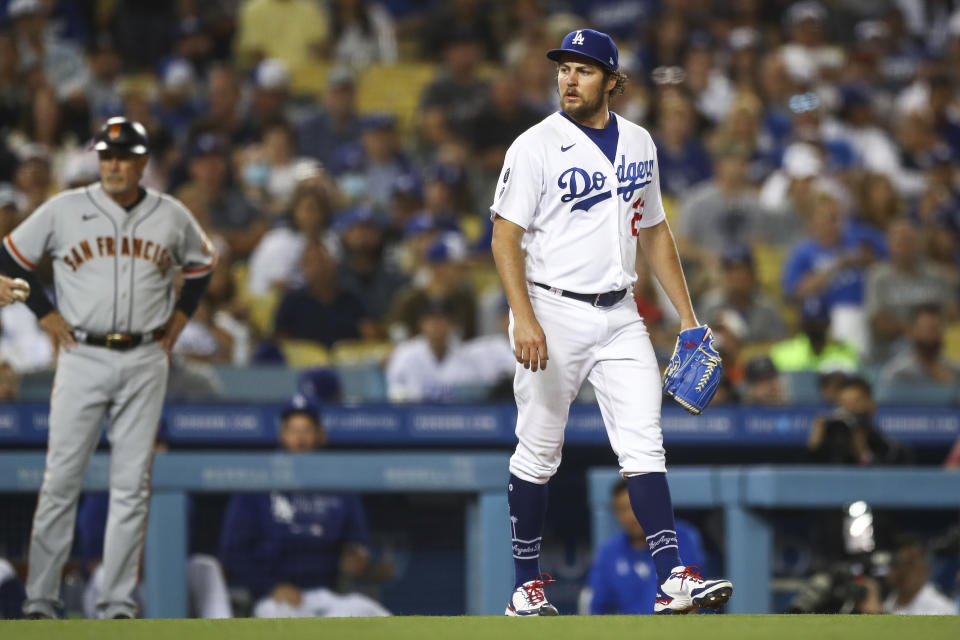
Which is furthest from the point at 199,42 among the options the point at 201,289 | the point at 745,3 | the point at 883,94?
the point at 201,289

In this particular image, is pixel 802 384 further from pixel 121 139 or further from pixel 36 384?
pixel 121 139

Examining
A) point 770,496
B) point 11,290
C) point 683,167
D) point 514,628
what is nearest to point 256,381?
point 11,290

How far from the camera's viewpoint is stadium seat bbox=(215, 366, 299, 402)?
26.5 feet

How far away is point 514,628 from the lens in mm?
3877

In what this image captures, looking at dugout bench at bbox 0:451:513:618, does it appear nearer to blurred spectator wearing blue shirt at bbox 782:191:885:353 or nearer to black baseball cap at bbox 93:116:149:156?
black baseball cap at bbox 93:116:149:156

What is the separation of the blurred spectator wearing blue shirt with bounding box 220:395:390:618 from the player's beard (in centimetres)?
260

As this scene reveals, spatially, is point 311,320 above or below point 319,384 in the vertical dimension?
above

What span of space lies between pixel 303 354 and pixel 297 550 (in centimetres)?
260

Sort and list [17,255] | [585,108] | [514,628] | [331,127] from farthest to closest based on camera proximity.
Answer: [331,127], [17,255], [585,108], [514,628]

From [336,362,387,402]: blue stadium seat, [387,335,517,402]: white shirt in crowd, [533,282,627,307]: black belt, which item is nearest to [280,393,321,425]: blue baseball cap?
[387,335,517,402]: white shirt in crowd

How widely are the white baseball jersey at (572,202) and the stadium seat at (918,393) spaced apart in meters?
3.81

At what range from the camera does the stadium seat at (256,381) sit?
318 inches

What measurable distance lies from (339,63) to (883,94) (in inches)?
191

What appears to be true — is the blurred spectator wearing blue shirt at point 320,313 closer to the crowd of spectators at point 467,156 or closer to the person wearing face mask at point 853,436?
the crowd of spectators at point 467,156
